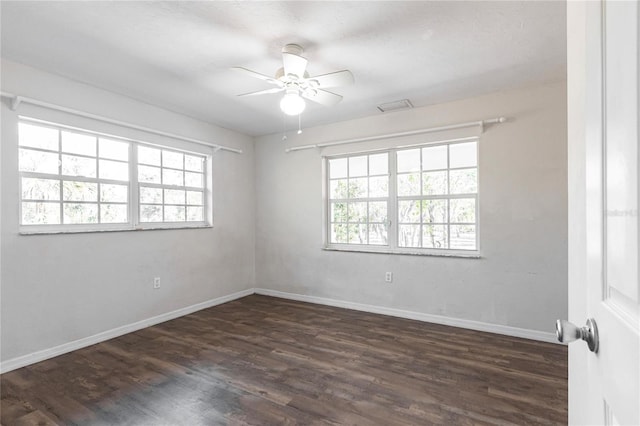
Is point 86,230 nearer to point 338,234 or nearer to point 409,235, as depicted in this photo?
point 338,234

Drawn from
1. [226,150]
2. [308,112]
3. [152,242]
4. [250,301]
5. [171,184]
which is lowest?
[250,301]

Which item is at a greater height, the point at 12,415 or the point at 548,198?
the point at 548,198

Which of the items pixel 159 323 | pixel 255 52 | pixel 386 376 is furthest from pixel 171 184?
pixel 386 376

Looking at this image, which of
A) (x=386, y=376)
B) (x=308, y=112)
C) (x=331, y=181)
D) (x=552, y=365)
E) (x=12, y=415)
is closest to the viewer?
(x=12, y=415)

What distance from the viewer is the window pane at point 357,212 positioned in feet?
13.9

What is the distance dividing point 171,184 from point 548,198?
4296 millimetres

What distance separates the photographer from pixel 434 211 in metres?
3.72

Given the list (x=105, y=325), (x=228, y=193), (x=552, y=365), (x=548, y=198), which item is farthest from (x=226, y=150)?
(x=552, y=365)

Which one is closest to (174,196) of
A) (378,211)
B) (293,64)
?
(293,64)

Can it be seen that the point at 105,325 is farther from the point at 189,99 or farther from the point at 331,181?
the point at 331,181

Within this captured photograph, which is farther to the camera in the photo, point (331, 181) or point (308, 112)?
point (331, 181)

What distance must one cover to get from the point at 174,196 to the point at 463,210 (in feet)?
11.8

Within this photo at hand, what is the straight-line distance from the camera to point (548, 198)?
10.1 ft

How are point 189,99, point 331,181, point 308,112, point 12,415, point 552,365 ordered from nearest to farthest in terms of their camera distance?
point 12,415
point 552,365
point 189,99
point 308,112
point 331,181
